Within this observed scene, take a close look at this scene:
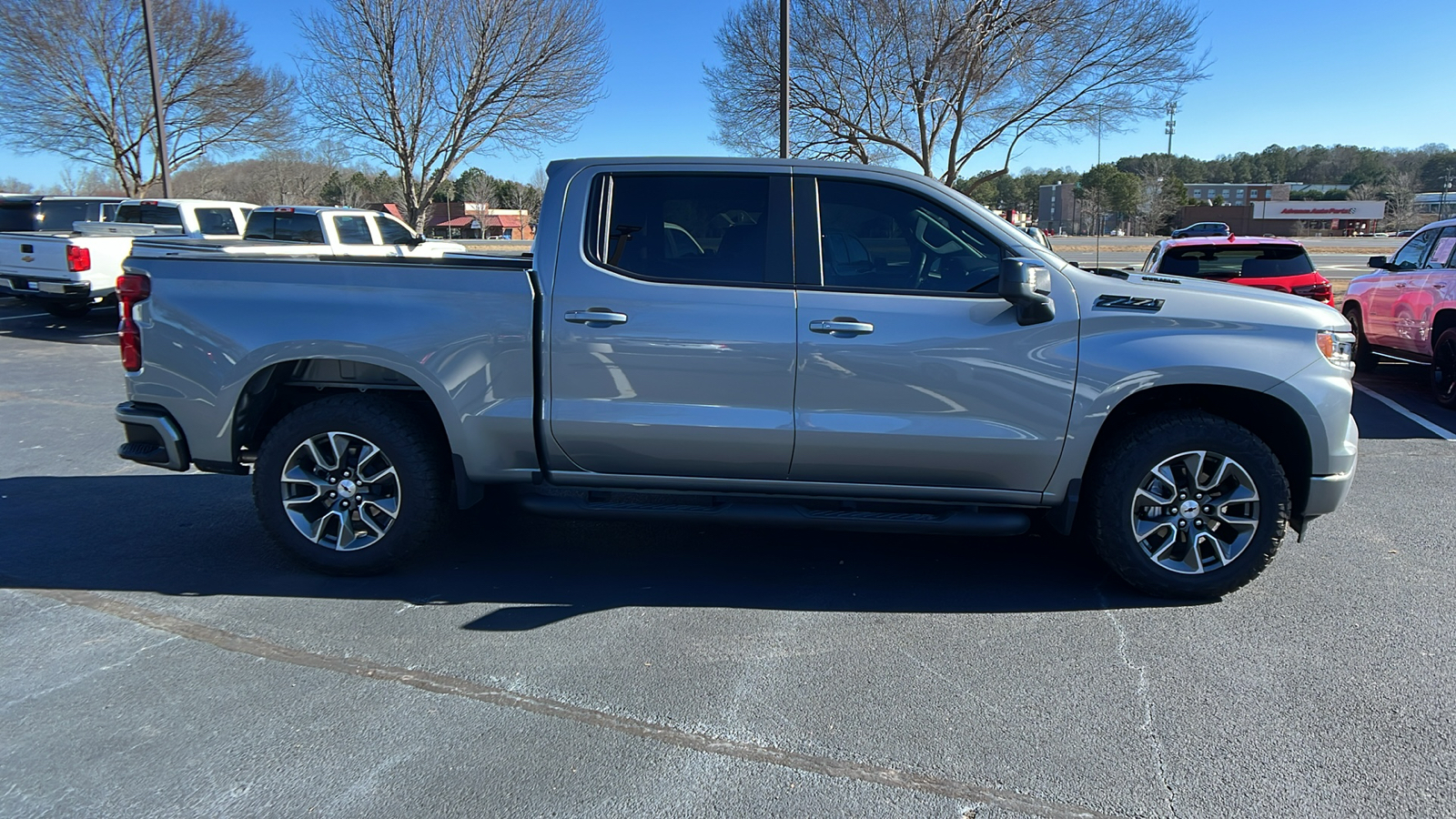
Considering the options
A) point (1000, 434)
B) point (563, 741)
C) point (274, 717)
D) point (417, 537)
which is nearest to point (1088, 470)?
point (1000, 434)

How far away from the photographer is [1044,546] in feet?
16.8

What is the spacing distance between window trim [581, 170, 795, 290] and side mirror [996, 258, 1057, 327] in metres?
0.94

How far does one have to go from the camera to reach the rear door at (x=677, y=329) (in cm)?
419

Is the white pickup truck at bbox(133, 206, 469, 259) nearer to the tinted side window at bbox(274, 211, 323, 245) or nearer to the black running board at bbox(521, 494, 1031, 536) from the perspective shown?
the tinted side window at bbox(274, 211, 323, 245)

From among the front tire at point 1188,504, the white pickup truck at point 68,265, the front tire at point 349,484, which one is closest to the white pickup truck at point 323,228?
the white pickup truck at point 68,265

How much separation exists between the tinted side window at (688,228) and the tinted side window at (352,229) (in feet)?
40.5

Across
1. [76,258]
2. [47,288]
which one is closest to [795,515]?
[76,258]

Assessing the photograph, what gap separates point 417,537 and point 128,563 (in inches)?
62.6

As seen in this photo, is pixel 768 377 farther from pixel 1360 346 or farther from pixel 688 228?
pixel 1360 346

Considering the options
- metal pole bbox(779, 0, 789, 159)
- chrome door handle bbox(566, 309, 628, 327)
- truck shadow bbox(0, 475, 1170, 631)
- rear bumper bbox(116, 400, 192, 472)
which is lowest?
truck shadow bbox(0, 475, 1170, 631)

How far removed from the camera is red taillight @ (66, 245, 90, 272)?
43.0 feet

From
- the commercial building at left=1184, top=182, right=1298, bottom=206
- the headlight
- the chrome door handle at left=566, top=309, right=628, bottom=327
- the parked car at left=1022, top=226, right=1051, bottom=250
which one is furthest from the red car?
the commercial building at left=1184, top=182, right=1298, bottom=206

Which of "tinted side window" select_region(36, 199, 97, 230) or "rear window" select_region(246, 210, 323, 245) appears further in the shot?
"tinted side window" select_region(36, 199, 97, 230)

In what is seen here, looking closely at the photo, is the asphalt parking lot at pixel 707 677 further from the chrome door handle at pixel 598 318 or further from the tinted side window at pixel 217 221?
the tinted side window at pixel 217 221
